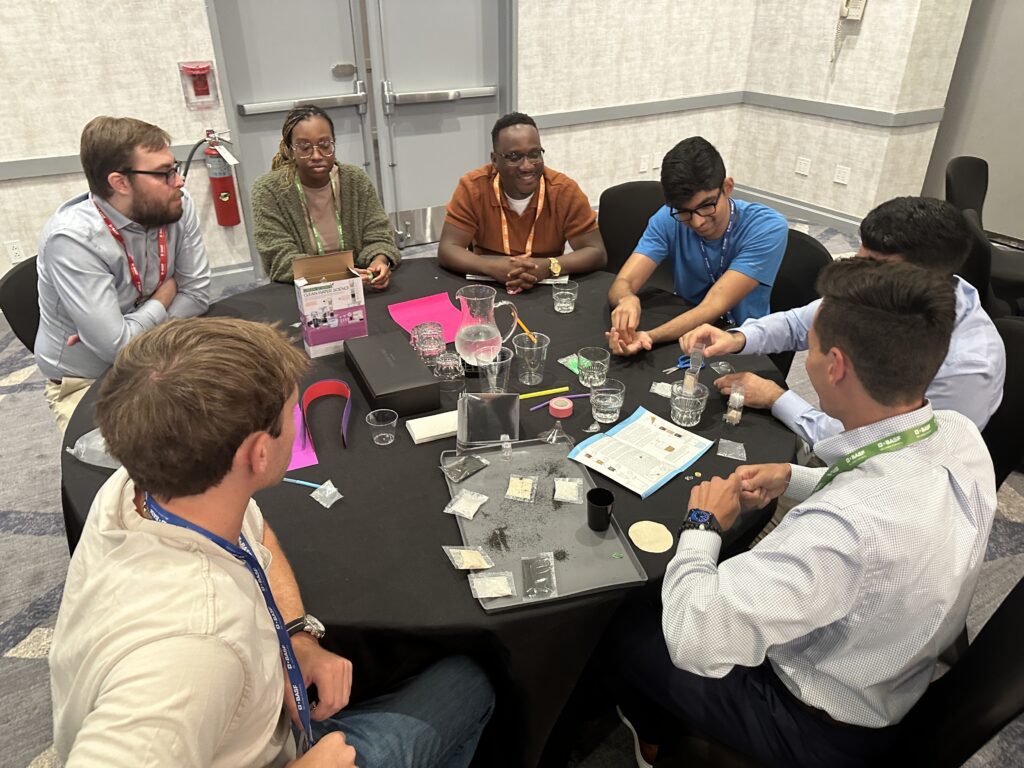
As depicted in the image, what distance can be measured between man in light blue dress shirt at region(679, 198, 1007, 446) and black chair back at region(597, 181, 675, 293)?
4.33 ft

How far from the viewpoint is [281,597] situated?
1335mm

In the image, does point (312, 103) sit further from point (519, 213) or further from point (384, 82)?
point (519, 213)

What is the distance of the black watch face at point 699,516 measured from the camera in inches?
56.7

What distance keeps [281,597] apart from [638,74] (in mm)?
5479

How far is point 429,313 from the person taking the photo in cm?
247

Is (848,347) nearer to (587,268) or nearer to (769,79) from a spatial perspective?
(587,268)

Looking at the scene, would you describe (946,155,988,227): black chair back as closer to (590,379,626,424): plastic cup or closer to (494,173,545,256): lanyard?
(494,173,545,256): lanyard

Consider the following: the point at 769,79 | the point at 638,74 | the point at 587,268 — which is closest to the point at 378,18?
the point at 638,74

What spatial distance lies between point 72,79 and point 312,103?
1.39 m

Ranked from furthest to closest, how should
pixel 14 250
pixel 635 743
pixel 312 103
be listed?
pixel 312 103 < pixel 14 250 < pixel 635 743

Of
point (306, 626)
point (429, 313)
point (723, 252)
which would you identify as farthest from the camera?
point (723, 252)

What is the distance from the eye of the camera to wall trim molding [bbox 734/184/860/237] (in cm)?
562

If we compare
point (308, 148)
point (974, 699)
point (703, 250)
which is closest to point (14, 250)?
point (308, 148)

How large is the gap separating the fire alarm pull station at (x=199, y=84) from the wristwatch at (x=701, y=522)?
409cm
